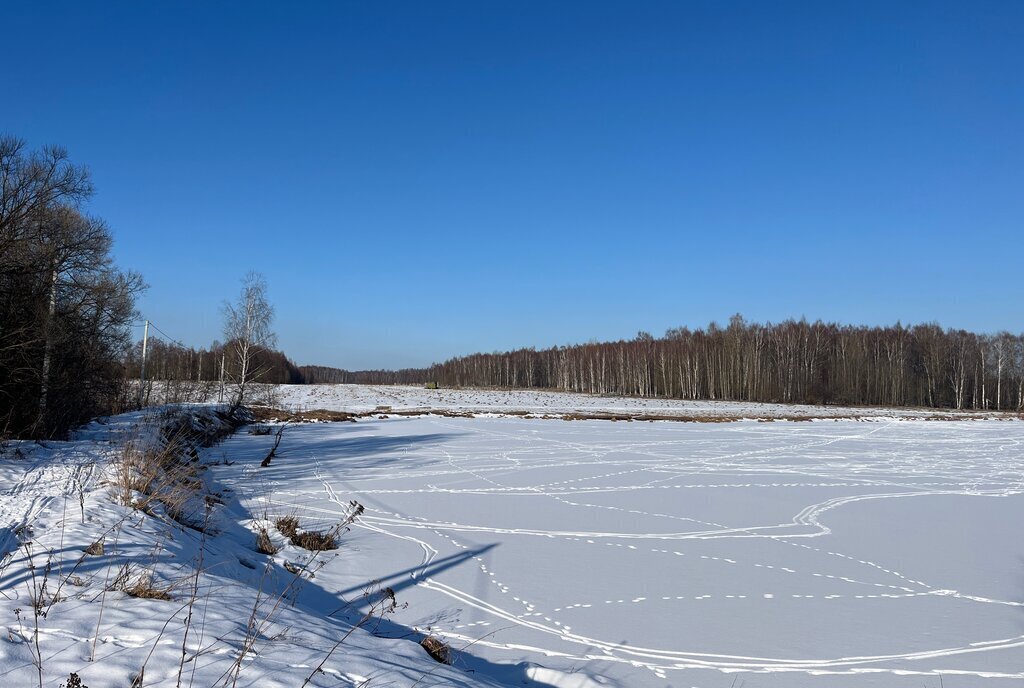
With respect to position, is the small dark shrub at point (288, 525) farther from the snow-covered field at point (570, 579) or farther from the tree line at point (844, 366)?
the tree line at point (844, 366)

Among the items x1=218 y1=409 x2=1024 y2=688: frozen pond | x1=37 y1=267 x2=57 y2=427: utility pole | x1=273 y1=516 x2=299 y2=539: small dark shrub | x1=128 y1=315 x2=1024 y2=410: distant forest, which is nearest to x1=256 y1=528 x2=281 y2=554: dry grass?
x1=273 y1=516 x2=299 y2=539: small dark shrub

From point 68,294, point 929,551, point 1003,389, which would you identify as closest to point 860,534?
point 929,551

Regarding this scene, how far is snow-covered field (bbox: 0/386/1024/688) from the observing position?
10.8ft

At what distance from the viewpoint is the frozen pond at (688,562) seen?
4129mm

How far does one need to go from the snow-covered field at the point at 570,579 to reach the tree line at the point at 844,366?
184 feet

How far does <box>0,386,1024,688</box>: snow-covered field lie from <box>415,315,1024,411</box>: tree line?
184 ft

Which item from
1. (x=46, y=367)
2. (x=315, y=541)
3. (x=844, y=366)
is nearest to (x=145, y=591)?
(x=315, y=541)

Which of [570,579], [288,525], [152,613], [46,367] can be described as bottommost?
[570,579]

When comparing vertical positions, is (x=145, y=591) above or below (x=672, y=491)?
above

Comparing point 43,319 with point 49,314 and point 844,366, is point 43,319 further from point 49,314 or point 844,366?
point 844,366

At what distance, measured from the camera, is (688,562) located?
625 centimetres

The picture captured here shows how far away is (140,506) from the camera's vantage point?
18.7 ft

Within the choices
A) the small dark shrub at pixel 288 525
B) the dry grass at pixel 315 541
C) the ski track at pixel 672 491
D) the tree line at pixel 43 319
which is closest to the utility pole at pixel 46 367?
the tree line at pixel 43 319

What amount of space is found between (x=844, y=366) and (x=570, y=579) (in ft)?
222
